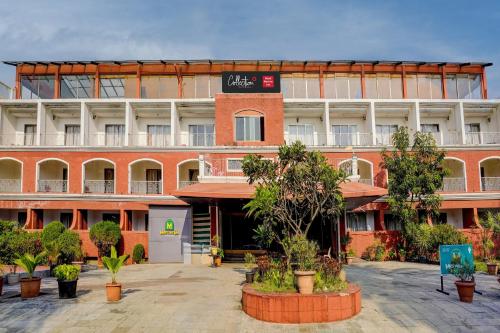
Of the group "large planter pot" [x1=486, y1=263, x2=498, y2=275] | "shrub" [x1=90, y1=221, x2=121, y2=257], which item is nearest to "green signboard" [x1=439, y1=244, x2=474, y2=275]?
"large planter pot" [x1=486, y1=263, x2=498, y2=275]

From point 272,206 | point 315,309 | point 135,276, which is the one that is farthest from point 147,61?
point 315,309

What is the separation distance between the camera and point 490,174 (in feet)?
102

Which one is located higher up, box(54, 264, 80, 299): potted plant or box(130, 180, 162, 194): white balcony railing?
box(130, 180, 162, 194): white balcony railing

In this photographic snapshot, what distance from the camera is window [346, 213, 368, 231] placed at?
27109mm

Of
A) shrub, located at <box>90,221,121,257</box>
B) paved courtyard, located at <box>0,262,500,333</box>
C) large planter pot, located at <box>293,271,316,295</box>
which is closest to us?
paved courtyard, located at <box>0,262,500,333</box>

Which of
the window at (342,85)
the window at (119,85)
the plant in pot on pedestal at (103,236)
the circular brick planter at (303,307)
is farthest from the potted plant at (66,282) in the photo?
the window at (342,85)

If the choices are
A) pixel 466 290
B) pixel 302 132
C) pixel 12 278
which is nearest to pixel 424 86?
pixel 302 132

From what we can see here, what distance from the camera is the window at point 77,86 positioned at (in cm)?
3094

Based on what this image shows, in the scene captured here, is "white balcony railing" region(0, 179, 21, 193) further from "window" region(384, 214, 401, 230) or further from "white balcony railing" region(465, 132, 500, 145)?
"white balcony railing" region(465, 132, 500, 145)

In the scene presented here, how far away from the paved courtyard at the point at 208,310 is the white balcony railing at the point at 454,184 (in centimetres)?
1449

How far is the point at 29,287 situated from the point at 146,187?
17.1 meters

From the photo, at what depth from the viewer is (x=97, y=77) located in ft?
99.8

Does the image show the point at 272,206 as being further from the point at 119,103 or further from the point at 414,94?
the point at 414,94

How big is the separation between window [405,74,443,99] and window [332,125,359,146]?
4893 millimetres
